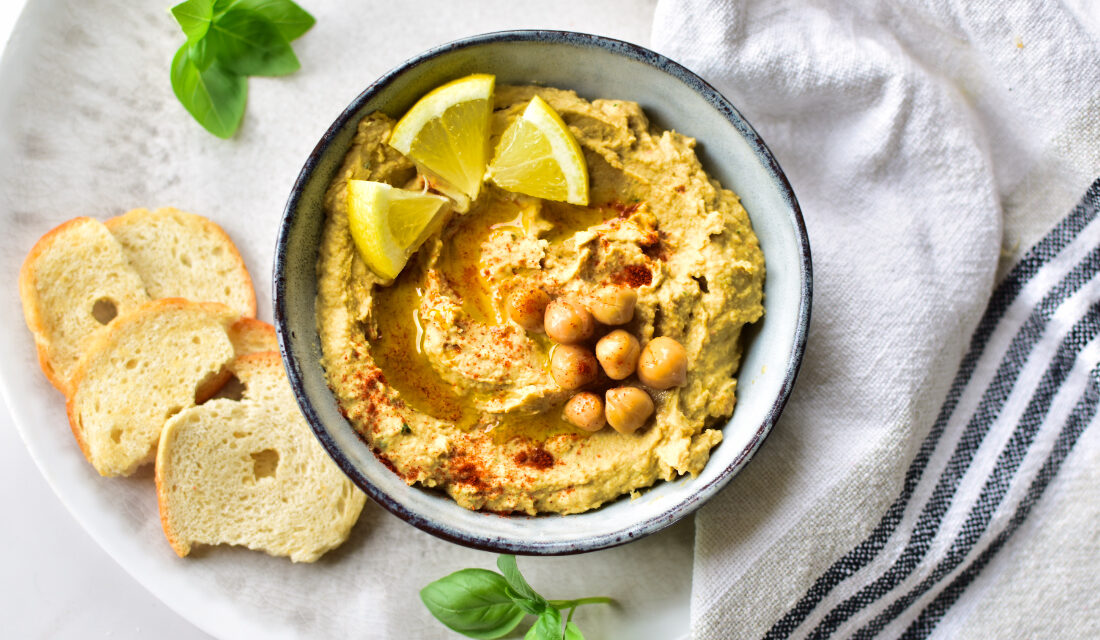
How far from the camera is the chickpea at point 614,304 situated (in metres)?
2.47

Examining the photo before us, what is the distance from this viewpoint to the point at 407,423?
8.36 feet

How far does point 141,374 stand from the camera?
9.39 feet

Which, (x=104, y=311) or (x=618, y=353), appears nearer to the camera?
(x=618, y=353)

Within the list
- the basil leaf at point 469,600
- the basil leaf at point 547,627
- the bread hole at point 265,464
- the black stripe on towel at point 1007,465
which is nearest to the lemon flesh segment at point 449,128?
the bread hole at point 265,464

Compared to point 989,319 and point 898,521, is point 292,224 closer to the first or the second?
point 898,521

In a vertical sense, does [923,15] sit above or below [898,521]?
above

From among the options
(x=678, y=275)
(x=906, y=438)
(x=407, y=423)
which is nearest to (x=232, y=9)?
(x=407, y=423)

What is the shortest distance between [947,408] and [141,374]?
275cm

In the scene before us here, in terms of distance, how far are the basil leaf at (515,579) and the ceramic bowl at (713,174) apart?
160 millimetres

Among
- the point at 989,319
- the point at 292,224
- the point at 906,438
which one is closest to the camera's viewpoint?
the point at 292,224

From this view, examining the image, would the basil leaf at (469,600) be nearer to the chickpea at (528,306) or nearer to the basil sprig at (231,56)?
the chickpea at (528,306)

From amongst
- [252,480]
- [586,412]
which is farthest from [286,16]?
[586,412]

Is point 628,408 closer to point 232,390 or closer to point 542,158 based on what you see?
point 542,158

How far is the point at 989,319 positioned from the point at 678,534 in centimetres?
132
